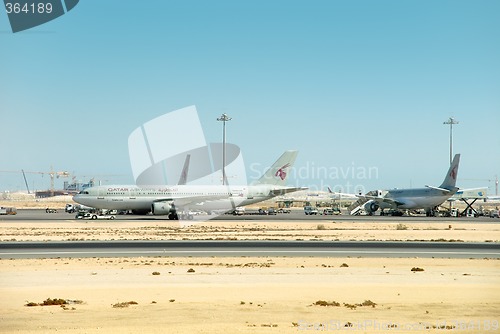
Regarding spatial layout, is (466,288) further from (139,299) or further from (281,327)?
(139,299)

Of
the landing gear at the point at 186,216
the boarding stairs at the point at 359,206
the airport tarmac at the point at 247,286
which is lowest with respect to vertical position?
the boarding stairs at the point at 359,206

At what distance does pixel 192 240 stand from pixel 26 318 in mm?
30972

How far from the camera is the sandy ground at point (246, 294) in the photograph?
66.6 ft

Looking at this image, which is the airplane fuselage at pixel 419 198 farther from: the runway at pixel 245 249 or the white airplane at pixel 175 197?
the runway at pixel 245 249

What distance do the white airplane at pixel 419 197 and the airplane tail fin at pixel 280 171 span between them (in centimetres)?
2698

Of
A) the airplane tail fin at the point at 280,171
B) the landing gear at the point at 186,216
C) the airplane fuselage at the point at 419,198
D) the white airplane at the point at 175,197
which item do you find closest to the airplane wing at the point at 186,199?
the white airplane at the point at 175,197

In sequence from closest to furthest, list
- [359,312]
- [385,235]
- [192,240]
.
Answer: [359,312], [192,240], [385,235]

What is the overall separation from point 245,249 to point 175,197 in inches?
1931

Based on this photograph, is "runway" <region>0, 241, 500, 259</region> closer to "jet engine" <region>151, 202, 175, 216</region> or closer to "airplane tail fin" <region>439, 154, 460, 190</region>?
"jet engine" <region>151, 202, 175, 216</region>

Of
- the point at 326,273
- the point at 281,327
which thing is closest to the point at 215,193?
the point at 326,273

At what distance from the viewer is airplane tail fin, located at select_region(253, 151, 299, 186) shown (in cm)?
10244

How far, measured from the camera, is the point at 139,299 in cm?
2469

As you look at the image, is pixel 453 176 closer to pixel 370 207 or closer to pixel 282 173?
pixel 370 207

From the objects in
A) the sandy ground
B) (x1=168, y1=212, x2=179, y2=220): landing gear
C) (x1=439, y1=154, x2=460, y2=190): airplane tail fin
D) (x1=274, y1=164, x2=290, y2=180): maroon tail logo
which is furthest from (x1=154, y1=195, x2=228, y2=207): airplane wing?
the sandy ground
